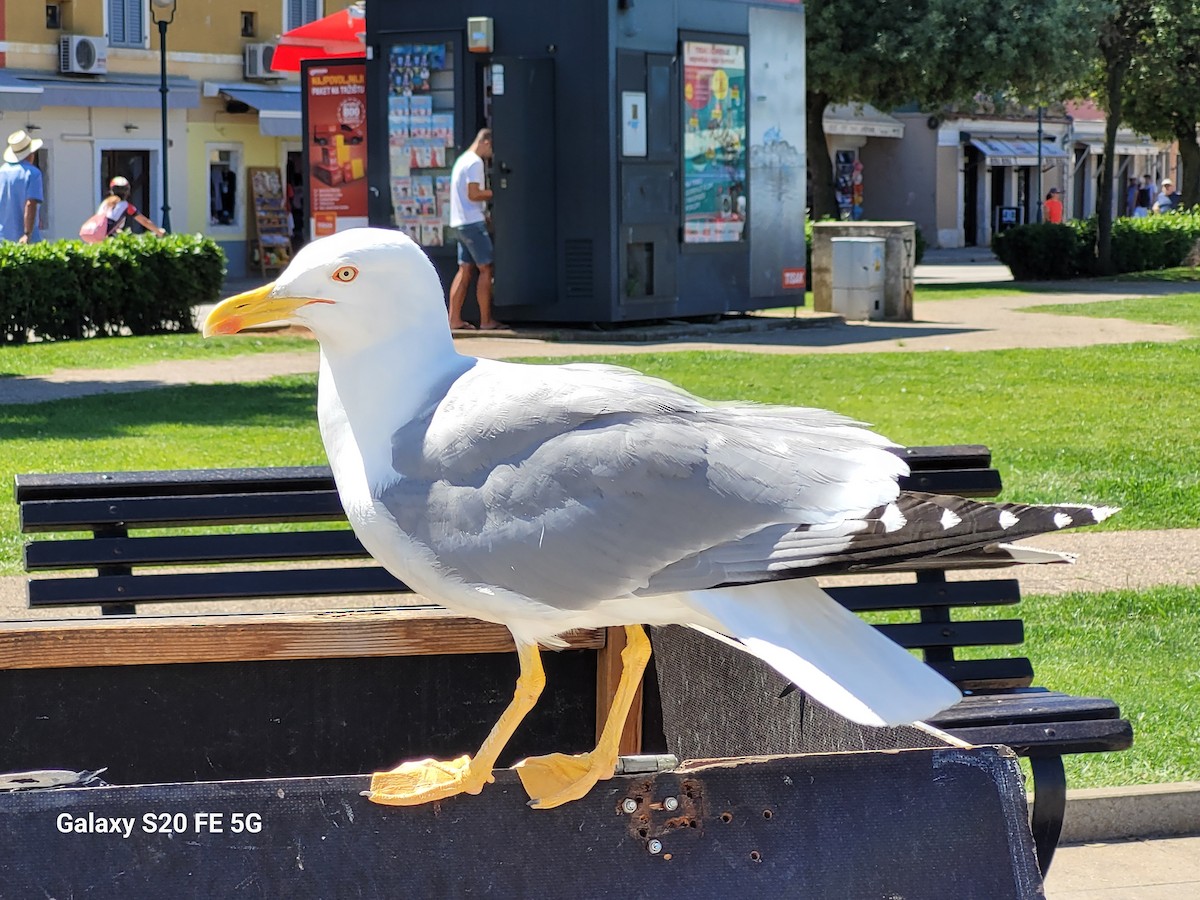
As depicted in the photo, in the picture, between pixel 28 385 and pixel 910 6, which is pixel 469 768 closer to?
pixel 28 385

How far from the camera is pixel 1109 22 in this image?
106ft

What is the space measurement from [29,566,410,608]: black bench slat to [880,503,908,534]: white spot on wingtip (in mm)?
2239

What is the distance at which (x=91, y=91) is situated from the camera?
31.6 metres

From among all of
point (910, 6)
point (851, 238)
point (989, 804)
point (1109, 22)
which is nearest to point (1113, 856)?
point (989, 804)

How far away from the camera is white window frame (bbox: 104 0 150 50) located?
108ft

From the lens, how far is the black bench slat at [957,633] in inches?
178

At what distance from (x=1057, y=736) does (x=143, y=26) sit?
109 feet

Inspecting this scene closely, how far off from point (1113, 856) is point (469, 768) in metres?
2.48

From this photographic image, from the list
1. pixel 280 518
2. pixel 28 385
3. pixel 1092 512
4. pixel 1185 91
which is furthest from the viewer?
pixel 1185 91

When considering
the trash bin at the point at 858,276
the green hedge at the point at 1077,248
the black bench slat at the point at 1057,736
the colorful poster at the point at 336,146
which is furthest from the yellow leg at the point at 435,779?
the green hedge at the point at 1077,248

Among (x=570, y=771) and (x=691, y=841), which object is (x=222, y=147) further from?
(x=691, y=841)

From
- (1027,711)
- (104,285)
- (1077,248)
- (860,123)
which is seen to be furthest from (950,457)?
(860,123)

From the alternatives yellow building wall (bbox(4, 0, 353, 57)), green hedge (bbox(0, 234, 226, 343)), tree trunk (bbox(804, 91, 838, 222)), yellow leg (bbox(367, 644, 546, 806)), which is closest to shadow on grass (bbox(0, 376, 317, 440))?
green hedge (bbox(0, 234, 226, 343))

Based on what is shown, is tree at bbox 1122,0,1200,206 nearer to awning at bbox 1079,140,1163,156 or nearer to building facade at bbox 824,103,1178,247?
building facade at bbox 824,103,1178,247
